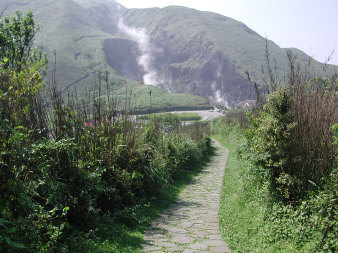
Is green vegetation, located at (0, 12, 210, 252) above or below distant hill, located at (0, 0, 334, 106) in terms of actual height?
below

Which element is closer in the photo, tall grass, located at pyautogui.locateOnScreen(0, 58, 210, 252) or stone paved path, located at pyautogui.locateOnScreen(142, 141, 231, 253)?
tall grass, located at pyautogui.locateOnScreen(0, 58, 210, 252)

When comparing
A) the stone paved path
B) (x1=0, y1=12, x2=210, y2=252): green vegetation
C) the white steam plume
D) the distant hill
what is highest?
the distant hill

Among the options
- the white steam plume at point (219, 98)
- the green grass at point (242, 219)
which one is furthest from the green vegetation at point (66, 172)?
the white steam plume at point (219, 98)

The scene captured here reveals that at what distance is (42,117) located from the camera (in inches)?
194

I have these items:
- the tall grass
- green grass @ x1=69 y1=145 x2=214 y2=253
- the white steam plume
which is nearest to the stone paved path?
green grass @ x1=69 y1=145 x2=214 y2=253

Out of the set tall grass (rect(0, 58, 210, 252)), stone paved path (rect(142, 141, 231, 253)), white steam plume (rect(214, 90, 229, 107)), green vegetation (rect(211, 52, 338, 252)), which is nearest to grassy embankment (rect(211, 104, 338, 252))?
green vegetation (rect(211, 52, 338, 252))

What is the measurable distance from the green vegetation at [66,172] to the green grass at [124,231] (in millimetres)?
17

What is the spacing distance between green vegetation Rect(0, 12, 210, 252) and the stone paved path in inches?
11.9

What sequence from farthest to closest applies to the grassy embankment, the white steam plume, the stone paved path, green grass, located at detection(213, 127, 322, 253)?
the white steam plume → the stone paved path → green grass, located at detection(213, 127, 322, 253) → the grassy embankment

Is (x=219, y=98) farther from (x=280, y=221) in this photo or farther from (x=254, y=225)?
(x=280, y=221)

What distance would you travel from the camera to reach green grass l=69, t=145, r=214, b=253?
441cm

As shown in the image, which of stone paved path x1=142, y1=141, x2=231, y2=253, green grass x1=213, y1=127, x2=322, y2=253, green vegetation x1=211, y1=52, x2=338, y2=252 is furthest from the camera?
stone paved path x1=142, y1=141, x2=231, y2=253

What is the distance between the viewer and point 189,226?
610cm

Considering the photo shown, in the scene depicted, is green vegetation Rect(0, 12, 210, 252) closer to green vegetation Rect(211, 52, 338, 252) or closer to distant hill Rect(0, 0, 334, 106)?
green vegetation Rect(211, 52, 338, 252)
